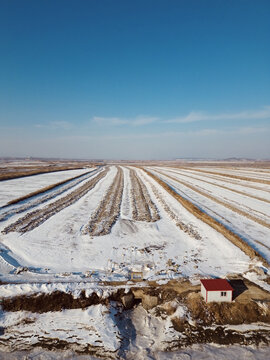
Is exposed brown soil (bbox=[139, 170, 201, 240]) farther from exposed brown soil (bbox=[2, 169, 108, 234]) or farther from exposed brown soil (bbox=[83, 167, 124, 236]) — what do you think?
exposed brown soil (bbox=[2, 169, 108, 234])

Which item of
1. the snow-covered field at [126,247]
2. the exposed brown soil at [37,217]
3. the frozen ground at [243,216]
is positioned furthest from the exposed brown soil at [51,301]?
the frozen ground at [243,216]

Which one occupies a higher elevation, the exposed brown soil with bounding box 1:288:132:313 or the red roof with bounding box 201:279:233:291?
the red roof with bounding box 201:279:233:291

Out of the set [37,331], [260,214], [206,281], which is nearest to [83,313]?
[37,331]

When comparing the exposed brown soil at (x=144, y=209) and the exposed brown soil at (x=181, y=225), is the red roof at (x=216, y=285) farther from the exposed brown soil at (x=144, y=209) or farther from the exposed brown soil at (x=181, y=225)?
the exposed brown soil at (x=144, y=209)

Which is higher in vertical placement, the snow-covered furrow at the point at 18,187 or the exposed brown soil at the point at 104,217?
the snow-covered furrow at the point at 18,187

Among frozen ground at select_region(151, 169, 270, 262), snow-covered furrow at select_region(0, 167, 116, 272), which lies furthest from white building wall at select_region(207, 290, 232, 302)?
snow-covered furrow at select_region(0, 167, 116, 272)

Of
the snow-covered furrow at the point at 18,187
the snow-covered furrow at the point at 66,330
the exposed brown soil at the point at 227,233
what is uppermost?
the snow-covered furrow at the point at 18,187

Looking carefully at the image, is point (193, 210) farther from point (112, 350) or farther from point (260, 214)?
point (112, 350)

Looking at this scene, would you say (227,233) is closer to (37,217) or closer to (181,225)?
(181,225)

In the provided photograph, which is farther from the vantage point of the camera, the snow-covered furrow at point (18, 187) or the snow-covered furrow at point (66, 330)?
the snow-covered furrow at point (18, 187)

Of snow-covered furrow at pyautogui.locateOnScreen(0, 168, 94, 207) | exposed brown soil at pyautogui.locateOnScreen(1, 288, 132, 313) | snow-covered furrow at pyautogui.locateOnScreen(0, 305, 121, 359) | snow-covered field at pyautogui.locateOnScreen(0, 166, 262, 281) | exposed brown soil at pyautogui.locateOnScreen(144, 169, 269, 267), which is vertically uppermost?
snow-covered furrow at pyautogui.locateOnScreen(0, 168, 94, 207)

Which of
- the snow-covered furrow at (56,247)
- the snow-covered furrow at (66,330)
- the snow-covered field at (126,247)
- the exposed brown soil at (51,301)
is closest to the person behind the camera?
the snow-covered furrow at (66,330)
